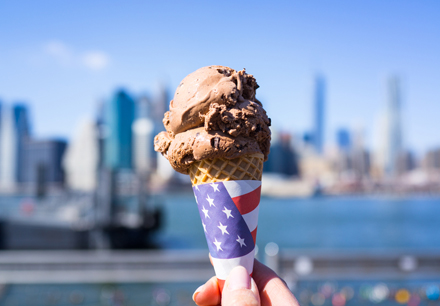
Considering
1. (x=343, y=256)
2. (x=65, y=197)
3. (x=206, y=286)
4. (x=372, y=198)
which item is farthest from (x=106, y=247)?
(x=372, y=198)

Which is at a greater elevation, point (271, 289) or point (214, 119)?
point (214, 119)

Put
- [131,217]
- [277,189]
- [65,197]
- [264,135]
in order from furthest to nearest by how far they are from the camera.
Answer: [277,189]
[65,197]
[131,217]
[264,135]

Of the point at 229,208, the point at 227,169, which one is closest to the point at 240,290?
the point at 229,208

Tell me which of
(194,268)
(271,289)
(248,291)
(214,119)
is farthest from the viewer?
(194,268)

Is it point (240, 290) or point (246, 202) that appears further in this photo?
point (246, 202)

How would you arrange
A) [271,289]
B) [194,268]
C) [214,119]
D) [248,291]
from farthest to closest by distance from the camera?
[194,268] < [214,119] < [271,289] < [248,291]

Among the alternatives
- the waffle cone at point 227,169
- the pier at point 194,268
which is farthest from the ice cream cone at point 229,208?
the pier at point 194,268

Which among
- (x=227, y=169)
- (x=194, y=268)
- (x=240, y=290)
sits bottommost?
(x=194, y=268)

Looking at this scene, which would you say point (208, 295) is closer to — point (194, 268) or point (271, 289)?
point (271, 289)

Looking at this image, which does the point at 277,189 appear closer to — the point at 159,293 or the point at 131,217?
the point at 131,217
